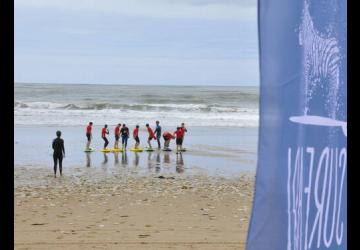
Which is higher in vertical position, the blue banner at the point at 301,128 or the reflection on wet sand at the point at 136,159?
the blue banner at the point at 301,128

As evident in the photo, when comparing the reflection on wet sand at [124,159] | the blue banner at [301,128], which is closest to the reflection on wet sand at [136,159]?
the reflection on wet sand at [124,159]

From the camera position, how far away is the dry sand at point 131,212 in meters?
8.41

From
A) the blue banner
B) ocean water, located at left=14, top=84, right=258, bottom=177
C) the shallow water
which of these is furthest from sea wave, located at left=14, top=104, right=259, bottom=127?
the blue banner

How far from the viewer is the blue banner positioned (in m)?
2.54

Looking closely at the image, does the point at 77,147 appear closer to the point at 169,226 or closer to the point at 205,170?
the point at 205,170

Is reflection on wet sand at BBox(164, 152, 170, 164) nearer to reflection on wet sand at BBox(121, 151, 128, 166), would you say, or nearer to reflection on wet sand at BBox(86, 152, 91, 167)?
reflection on wet sand at BBox(121, 151, 128, 166)

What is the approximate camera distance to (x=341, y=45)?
9.05 feet

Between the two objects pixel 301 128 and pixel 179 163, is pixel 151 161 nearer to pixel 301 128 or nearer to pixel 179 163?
pixel 179 163

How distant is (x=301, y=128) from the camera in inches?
104

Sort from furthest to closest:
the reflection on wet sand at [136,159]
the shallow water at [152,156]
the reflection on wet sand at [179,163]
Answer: the reflection on wet sand at [136,159] < the shallow water at [152,156] < the reflection on wet sand at [179,163]

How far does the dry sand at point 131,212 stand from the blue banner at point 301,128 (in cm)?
536

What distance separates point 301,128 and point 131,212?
28.4 ft

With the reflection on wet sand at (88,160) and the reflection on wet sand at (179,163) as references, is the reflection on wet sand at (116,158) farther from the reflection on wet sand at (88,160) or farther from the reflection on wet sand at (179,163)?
the reflection on wet sand at (179,163)

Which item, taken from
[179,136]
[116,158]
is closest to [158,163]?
[116,158]
